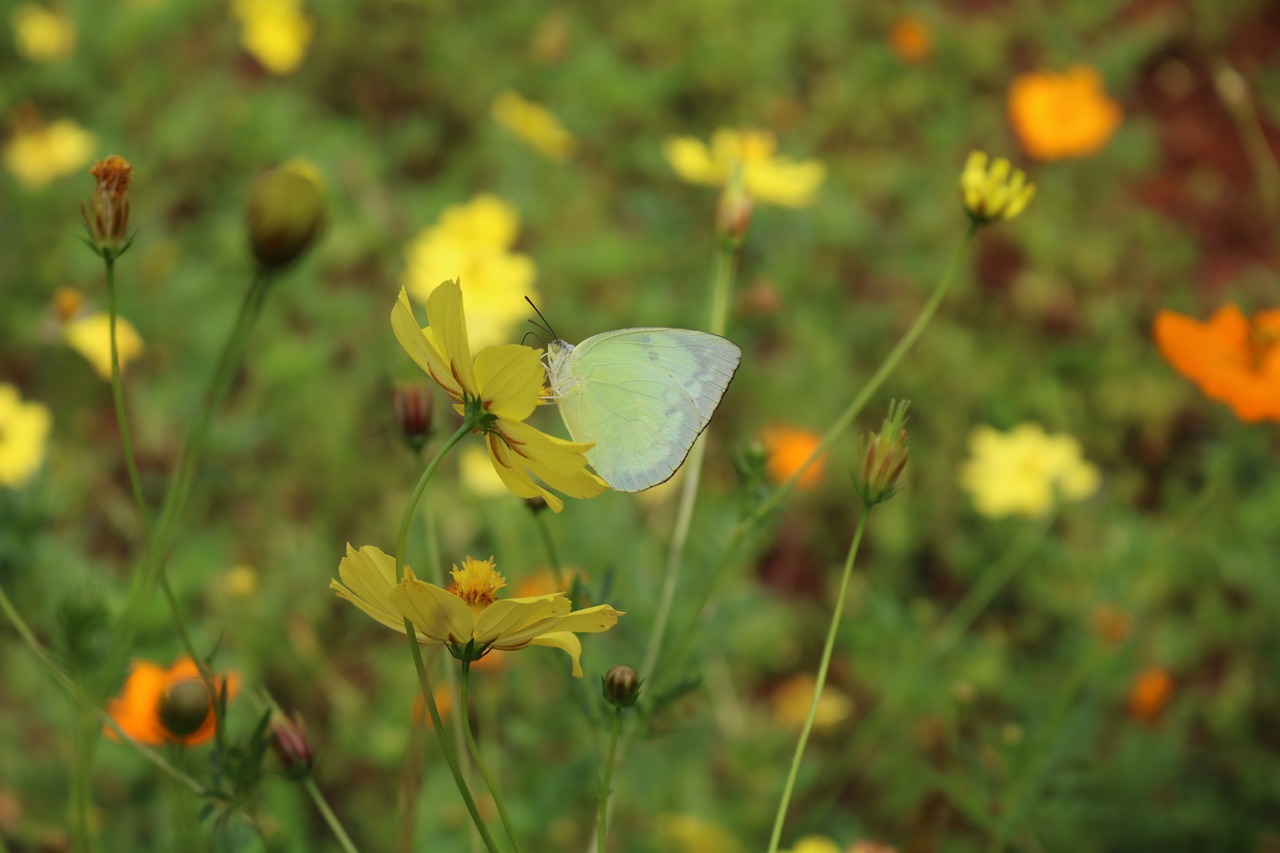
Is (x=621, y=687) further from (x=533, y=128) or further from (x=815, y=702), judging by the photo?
(x=533, y=128)

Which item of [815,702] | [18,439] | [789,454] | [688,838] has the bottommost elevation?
[688,838]

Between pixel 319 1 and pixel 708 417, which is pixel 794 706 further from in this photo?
pixel 319 1

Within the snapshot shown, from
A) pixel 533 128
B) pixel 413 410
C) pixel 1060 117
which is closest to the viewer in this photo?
pixel 413 410

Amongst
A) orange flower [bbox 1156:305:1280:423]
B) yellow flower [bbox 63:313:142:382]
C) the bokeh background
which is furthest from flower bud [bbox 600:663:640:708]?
yellow flower [bbox 63:313:142:382]

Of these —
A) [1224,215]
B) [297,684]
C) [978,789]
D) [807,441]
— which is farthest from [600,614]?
[1224,215]

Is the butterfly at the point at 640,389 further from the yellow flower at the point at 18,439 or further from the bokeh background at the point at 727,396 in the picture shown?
the yellow flower at the point at 18,439

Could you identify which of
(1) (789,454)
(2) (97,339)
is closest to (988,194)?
(1) (789,454)

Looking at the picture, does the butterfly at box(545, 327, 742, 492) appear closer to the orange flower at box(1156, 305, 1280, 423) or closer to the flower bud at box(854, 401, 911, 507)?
the flower bud at box(854, 401, 911, 507)
